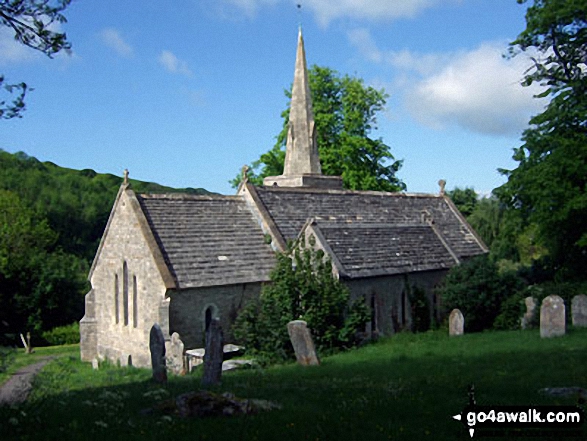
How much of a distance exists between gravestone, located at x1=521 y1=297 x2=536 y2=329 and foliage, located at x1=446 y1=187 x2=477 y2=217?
4367 cm

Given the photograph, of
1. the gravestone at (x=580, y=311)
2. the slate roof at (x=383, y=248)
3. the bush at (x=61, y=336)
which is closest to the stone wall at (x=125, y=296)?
the slate roof at (x=383, y=248)

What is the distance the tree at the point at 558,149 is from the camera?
25672 millimetres

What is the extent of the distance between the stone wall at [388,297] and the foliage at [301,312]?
1445 millimetres

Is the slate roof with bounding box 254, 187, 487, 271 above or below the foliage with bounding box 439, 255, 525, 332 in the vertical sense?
above

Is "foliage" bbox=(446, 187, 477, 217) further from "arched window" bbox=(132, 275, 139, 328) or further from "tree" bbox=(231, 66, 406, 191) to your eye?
"arched window" bbox=(132, 275, 139, 328)

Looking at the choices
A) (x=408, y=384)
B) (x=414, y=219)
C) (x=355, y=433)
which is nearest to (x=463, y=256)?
(x=414, y=219)

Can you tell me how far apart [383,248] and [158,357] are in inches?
537

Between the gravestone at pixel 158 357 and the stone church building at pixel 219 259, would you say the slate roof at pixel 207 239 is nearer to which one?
the stone church building at pixel 219 259

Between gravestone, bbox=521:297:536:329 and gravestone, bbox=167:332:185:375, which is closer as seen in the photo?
gravestone, bbox=167:332:185:375

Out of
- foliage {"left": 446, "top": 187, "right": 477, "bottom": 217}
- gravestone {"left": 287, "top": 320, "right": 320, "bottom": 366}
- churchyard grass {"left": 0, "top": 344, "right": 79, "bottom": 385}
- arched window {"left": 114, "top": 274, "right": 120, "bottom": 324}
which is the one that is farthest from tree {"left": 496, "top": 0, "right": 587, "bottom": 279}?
foliage {"left": 446, "top": 187, "right": 477, "bottom": 217}

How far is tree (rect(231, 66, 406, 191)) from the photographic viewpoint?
47062mm

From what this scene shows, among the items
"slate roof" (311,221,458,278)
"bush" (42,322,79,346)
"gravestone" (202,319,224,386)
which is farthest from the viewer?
"bush" (42,322,79,346)

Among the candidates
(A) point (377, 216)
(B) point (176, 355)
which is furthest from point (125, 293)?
(A) point (377, 216)

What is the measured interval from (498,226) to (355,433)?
48.9 meters
